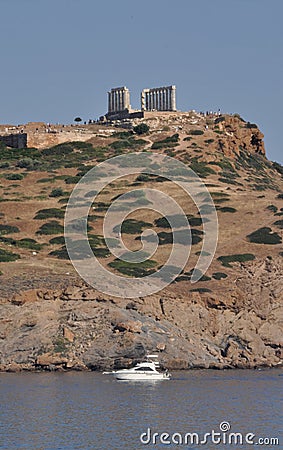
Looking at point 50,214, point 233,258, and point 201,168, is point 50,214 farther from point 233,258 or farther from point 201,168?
point 201,168

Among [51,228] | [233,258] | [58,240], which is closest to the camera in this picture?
[233,258]

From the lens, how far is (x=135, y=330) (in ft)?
215

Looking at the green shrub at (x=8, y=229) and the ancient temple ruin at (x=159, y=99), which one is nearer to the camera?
the green shrub at (x=8, y=229)

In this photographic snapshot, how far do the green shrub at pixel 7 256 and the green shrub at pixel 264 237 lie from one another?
20.5m

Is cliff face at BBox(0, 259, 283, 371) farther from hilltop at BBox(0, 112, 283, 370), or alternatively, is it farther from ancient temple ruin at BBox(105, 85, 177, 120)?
ancient temple ruin at BBox(105, 85, 177, 120)

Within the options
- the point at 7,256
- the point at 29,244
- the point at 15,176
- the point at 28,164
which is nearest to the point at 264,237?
the point at 29,244

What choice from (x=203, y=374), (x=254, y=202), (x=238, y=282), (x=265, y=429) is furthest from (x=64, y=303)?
(x=254, y=202)

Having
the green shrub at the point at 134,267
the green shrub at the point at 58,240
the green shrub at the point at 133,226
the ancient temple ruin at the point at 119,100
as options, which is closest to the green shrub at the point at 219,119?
the ancient temple ruin at the point at 119,100

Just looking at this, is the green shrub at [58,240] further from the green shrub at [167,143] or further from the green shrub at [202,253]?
the green shrub at [167,143]

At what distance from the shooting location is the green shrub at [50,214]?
9631 cm

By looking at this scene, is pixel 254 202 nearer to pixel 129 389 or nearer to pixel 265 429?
pixel 129 389

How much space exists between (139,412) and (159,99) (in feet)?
324

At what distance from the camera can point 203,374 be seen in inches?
2501

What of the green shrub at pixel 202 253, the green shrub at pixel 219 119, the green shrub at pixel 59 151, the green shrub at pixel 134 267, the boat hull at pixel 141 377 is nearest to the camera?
the boat hull at pixel 141 377
